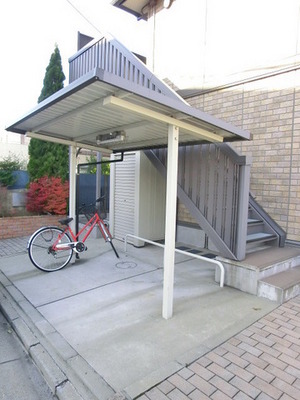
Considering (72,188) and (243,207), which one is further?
(72,188)

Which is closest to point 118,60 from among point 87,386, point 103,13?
point 103,13

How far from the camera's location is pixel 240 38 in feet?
17.1

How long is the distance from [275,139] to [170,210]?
295 centimetres

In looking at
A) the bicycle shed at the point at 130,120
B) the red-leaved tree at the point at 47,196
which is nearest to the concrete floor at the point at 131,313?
the bicycle shed at the point at 130,120

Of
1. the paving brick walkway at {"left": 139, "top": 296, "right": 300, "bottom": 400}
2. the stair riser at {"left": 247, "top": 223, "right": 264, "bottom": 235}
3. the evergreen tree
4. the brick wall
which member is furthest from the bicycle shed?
the evergreen tree

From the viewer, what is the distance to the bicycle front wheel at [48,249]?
4.07 meters

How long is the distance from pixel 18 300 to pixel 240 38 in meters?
5.79

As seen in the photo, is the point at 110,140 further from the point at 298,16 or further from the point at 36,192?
the point at 36,192

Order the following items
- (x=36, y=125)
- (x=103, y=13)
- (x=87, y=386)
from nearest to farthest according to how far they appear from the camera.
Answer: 1. (x=87, y=386)
2. (x=36, y=125)
3. (x=103, y=13)

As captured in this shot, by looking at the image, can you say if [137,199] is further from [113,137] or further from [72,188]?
[113,137]

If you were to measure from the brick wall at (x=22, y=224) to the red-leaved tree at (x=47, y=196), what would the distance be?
211mm

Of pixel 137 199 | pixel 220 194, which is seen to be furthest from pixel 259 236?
pixel 137 199

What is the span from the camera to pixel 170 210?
2775 mm

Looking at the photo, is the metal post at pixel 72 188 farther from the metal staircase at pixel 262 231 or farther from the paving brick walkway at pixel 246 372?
the paving brick walkway at pixel 246 372
